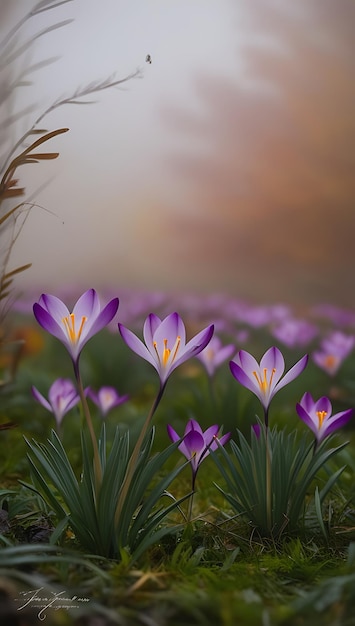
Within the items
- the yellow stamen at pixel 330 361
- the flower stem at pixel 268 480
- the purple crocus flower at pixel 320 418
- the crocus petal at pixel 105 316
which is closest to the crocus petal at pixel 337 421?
the purple crocus flower at pixel 320 418

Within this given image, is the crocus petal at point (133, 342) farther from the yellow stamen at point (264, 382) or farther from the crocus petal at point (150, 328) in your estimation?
the yellow stamen at point (264, 382)

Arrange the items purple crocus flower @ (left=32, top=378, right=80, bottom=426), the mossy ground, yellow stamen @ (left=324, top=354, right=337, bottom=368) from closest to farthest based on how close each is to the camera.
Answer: the mossy ground, purple crocus flower @ (left=32, top=378, right=80, bottom=426), yellow stamen @ (left=324, top=354, right=337, bottom=368)

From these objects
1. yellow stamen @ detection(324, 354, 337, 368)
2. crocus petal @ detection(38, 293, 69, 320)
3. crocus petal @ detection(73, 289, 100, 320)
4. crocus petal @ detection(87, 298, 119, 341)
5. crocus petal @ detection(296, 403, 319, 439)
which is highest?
crocus petal @ detection(38, 293, 69, 320)

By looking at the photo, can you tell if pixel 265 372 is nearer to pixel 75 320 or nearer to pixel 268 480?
pixel 268 480

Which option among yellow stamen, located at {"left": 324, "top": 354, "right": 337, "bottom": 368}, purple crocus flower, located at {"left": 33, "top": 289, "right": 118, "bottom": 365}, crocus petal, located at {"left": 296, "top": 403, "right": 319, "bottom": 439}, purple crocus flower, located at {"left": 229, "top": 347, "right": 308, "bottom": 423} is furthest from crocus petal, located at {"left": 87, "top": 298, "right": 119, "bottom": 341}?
yellow stamen, located at {"left": 324, "top": 354, "right": 337, "bottom": 368}

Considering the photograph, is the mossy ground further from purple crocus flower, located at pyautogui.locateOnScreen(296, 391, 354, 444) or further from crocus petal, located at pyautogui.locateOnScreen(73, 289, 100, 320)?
crocus petal, located at pyautogui.locateOnScreen(73, 289, 100, 320)

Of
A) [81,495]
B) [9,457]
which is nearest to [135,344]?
[81,495]

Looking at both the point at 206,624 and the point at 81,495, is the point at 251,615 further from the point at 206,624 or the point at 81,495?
the point at 81,495

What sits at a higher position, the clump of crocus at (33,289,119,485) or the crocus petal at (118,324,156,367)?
the clump of crocus at (33,289,119,485)

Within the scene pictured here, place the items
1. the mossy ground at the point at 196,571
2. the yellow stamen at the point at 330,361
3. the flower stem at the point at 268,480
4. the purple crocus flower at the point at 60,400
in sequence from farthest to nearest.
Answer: the yellow stamen at the point at 330,361, the purple crocus flower at the point at 60,400, the flower stem at the point at 268,480, the mossy ground at the point at 196,571
